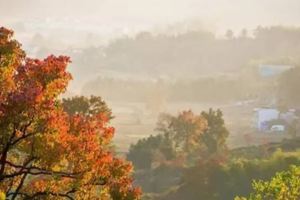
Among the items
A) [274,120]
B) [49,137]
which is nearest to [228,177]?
[49,137]

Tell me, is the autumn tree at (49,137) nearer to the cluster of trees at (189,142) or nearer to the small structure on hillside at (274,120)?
the cluster of trees at (189,142)

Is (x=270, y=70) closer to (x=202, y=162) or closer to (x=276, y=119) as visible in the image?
(x=276, y=119)

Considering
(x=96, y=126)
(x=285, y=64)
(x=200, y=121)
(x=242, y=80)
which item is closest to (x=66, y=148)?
(x=96, y=126)

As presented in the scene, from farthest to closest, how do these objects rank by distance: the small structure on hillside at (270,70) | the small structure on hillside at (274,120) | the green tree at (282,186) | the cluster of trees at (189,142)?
the small structure on hillside at (270,70), the small structure on hillside at (274,120), the cluster of trees at (189,142), the green tree at (282,186)

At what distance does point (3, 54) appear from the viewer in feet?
→ 43.2

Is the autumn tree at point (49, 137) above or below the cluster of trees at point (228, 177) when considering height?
above

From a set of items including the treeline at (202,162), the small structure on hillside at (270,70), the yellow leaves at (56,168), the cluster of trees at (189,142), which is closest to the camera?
the yellow leaves at (56,168)

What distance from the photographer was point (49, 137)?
12594 mm

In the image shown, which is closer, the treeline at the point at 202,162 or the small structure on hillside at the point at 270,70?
the treeline at the point at 202,162

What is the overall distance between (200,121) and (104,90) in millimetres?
90987

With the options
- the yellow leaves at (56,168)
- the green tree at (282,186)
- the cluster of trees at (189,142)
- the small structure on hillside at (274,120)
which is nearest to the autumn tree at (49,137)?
the yellow leaves at (56,168)

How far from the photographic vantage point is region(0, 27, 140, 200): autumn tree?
1230 centimetres

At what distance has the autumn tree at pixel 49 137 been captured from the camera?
40.3 ft

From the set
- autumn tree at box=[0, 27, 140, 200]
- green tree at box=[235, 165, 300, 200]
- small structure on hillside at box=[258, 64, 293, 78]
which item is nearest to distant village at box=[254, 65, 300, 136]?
small structure on hillside at box=[258, 64, 293, 78]
